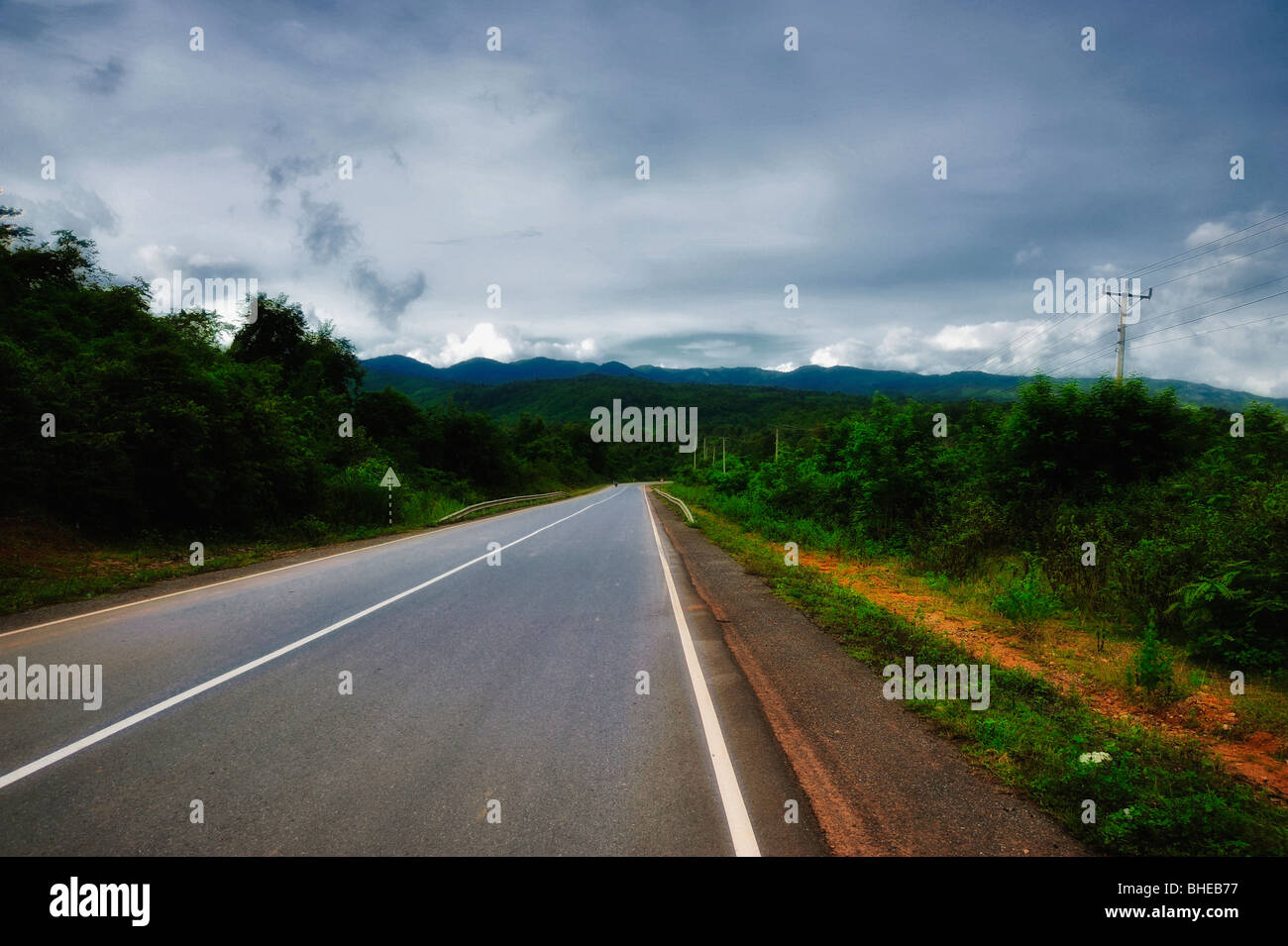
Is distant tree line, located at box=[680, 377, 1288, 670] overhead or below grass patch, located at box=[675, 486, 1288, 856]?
overhead

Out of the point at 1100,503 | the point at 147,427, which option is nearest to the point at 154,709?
the point at 147,427

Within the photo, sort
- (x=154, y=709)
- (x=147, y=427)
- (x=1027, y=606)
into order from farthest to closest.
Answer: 1. (x=147, y=427)
2. (x=1027, y=606)
3. (x=154, y=709)

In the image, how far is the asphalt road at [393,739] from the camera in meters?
3.08

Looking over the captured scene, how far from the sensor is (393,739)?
166 inches

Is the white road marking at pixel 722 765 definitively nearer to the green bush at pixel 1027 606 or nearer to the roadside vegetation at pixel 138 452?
the green bush at pixel 1027 606

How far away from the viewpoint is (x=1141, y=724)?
4.95 metres

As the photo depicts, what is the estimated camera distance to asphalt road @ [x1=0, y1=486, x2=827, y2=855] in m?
3.08
